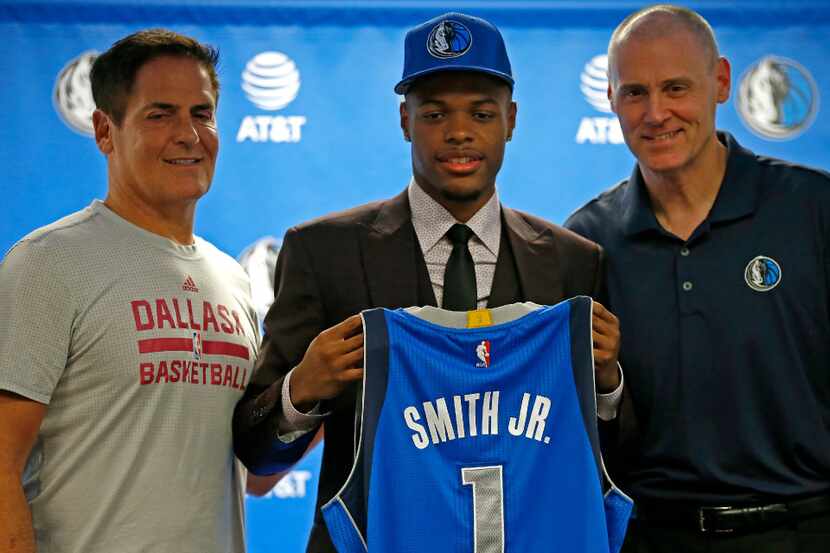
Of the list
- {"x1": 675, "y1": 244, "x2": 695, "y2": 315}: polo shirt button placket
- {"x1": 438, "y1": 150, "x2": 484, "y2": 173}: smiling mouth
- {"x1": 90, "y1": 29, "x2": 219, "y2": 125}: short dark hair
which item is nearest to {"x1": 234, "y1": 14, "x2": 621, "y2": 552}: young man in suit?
{"x1": 438, "y1": 150, "x2": 484, "y2": 173}: smiling mouth

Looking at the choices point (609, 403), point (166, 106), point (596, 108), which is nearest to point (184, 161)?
point (166, 106)

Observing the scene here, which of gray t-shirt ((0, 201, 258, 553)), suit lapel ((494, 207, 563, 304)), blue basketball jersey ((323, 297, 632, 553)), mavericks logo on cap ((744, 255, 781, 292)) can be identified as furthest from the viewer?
mavericks logo on cap ((744, 255, 781, 292))

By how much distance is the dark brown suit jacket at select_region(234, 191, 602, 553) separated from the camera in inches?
73.3

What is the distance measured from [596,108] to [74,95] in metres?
1.52

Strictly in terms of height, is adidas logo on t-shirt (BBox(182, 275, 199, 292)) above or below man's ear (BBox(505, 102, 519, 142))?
below

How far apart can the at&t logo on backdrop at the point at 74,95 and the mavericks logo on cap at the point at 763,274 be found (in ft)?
6.28

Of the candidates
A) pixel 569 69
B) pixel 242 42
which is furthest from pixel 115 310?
pixel 569 69

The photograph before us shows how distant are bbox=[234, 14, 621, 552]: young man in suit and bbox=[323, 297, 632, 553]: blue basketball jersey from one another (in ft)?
0.41

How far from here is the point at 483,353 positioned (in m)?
1.75

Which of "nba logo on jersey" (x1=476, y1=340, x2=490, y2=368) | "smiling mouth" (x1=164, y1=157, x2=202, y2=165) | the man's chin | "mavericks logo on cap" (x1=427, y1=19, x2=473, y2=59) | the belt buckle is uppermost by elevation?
"mavericks logo on cap" (x1=427, y1=19, x2=473, y2=59)

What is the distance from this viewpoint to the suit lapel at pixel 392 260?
74.0 inches

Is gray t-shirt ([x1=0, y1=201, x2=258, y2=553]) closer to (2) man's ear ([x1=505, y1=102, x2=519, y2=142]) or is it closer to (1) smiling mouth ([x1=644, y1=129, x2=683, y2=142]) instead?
(2) man's ear ([x1=505, y1=102, x2=519, y2=142])

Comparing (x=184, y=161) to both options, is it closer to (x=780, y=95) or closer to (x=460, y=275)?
(x=460, y=275)

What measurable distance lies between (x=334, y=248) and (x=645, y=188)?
711 mm
